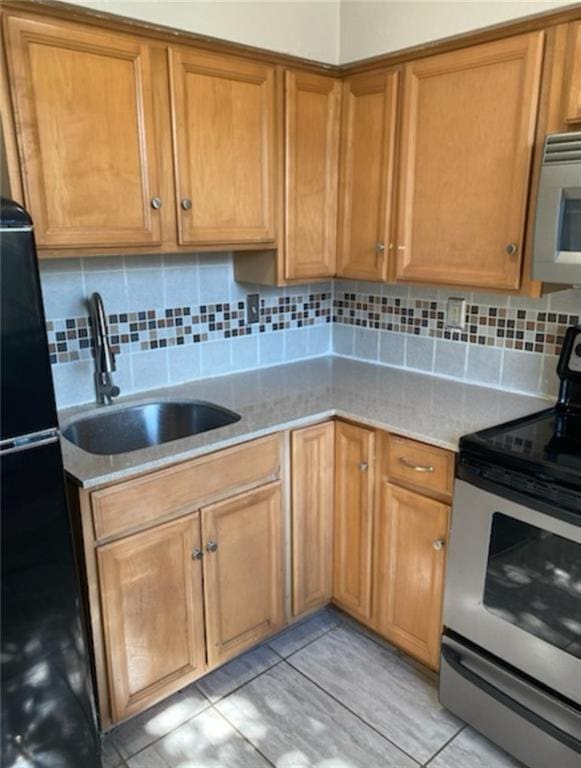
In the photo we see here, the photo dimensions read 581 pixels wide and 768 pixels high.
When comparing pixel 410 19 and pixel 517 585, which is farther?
pixel 410 19

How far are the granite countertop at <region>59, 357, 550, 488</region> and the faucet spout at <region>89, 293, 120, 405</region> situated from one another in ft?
0.24

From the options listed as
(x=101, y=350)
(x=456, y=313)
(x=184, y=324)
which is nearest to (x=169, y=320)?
(x=184, y=324)

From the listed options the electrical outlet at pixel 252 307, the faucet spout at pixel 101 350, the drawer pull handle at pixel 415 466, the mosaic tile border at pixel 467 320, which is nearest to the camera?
the drawer pull handle at pixel 415 466

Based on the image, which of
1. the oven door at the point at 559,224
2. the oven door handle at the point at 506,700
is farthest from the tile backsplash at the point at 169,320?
the oven door handle at the point at 506,700

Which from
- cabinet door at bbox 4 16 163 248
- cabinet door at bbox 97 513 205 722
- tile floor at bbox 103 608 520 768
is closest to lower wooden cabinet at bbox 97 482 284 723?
cabinet door at bbox 97 513 205 722

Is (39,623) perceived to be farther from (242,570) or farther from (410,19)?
(410,19)

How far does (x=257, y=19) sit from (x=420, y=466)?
60.0 inches

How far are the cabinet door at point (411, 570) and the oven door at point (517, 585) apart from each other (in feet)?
0.30

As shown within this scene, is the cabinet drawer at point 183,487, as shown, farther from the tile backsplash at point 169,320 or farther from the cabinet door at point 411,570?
the tile backsplash at point 169,320

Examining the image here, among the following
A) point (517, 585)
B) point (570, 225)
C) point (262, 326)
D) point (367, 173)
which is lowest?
point (517, 585)

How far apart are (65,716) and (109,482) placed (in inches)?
22.9

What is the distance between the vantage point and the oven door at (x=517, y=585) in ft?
4.88

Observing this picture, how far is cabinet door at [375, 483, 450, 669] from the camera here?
6.04 feet

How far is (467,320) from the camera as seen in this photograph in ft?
7.43
